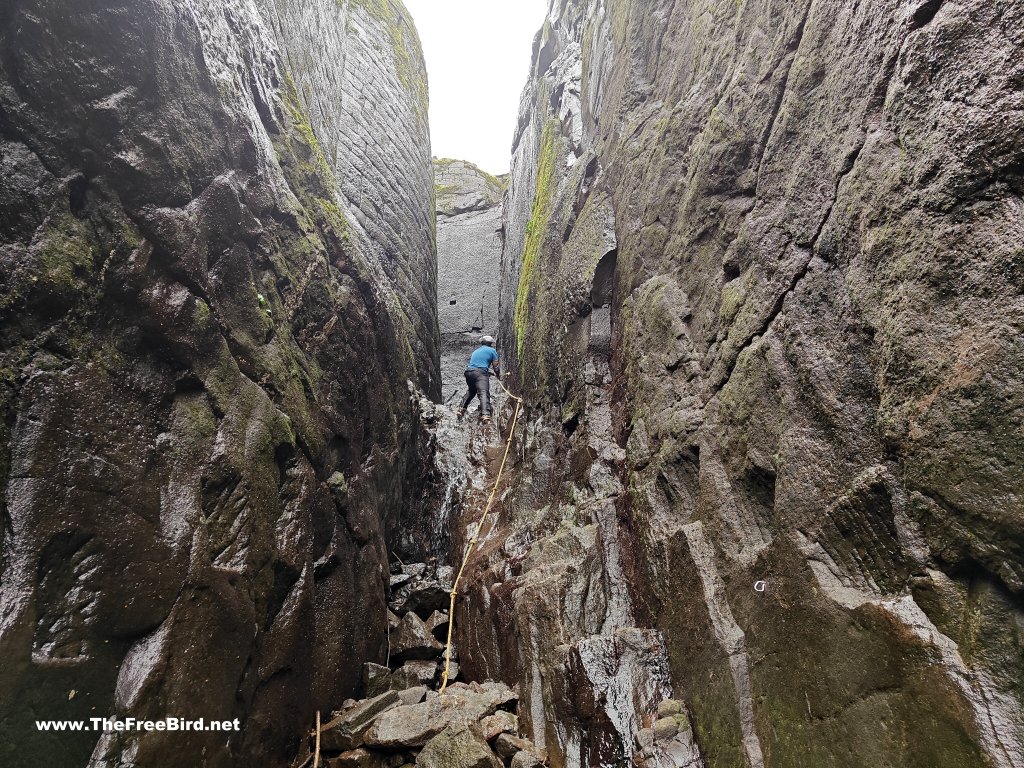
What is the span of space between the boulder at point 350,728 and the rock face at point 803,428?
1.36 meters

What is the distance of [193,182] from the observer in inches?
168

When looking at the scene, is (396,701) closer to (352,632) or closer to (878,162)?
(352,632)

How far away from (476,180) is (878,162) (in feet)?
73.4

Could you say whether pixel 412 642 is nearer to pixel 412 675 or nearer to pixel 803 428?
pixel 412 675

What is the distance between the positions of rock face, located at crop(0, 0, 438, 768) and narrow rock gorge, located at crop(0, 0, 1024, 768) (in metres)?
0.02

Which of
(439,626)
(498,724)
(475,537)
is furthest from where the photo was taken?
(475,537)

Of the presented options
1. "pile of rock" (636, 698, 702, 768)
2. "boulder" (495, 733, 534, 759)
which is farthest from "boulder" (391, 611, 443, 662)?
"pile of rock" (636, 698, 702, 768)

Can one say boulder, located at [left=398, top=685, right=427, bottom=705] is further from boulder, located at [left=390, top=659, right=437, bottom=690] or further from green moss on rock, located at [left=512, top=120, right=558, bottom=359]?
green moss on rock, located at [left=512, top=120, right=558, bottom=359]

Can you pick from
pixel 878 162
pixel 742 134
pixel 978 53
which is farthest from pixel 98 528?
pixel 742 134

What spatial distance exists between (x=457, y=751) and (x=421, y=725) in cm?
62

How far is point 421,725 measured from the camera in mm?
4090

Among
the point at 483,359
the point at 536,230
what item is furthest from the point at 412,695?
the point at 536,230

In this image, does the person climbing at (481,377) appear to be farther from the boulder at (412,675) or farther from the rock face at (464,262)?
the boulder at (412,675)

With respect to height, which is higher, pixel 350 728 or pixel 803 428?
pixel 803 428
